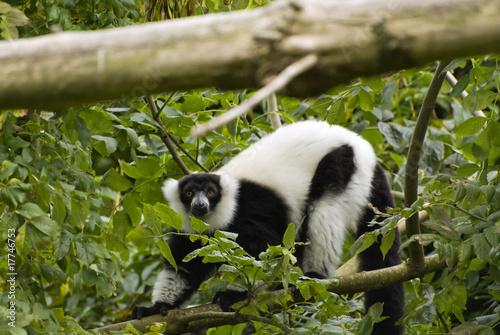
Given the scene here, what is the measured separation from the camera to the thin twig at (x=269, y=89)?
A: 1428mm

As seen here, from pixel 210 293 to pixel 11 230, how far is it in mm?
1211

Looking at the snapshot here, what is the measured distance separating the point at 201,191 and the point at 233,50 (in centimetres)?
425

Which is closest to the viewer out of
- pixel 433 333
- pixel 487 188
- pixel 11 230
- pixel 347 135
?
pixel 11 230

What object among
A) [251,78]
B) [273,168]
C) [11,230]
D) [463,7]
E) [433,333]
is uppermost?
[463,7]

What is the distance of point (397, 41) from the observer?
5.29 ft

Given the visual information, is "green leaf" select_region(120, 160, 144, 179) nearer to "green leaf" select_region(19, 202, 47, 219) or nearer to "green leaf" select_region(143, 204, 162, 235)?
"green leaf" select_region(143, 204, 162, 235)

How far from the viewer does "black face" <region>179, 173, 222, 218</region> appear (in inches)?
225

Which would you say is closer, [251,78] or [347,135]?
[251,78]

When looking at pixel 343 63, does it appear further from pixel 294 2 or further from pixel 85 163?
pixel 85 163

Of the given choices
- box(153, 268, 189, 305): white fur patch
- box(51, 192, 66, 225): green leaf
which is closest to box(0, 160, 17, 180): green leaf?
box(51, 192, 66, 225): green leaf

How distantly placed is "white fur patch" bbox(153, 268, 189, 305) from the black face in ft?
2.18

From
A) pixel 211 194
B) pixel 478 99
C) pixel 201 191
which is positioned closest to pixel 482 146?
pixel 478 99

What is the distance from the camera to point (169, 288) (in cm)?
538

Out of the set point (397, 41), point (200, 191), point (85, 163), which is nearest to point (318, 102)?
point (85, 163)
